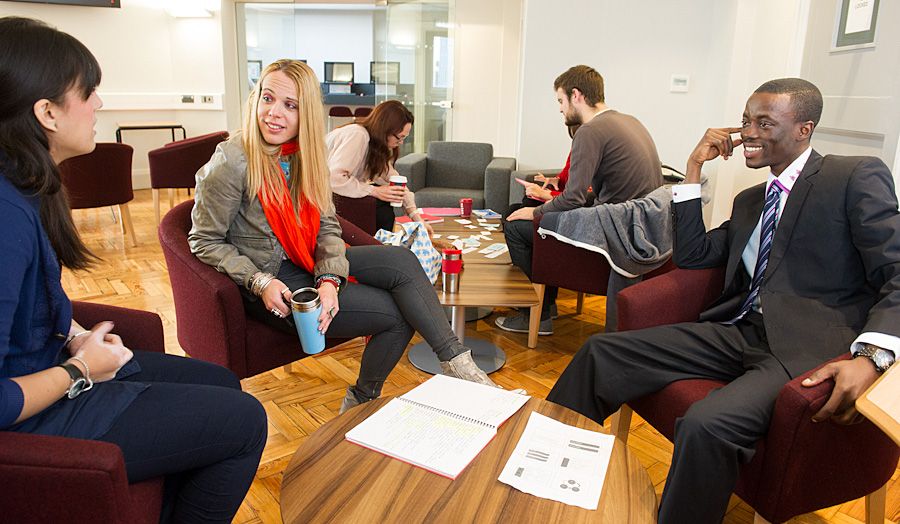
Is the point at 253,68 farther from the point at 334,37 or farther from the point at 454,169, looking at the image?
the point at 334,37

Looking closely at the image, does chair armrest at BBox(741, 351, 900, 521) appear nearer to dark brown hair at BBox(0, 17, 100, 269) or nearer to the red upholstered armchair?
the red upholstered armchair

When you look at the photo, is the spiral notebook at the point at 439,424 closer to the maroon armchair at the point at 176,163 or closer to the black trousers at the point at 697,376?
the black trousers at the point at 697,376

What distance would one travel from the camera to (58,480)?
3.37 feet

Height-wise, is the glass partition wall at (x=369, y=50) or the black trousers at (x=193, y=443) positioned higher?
the glass partition wall at (x=369, y=50)

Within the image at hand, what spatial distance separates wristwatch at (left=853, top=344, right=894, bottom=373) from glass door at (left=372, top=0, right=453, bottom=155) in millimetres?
5226

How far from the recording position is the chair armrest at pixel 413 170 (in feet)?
16.3

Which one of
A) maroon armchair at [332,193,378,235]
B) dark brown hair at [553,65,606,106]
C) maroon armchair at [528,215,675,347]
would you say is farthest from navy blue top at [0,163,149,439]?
dark brown hair at [553,65,606,106]

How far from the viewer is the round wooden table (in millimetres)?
1205

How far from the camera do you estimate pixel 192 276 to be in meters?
1.96

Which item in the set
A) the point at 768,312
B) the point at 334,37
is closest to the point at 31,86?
the point at 768,312

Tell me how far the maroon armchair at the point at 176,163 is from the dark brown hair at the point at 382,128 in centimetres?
203

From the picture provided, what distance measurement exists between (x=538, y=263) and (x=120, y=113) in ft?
20.5

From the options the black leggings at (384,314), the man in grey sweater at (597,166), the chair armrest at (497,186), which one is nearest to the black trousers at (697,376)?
the black leggings at (384,314)

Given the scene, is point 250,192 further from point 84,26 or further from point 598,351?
point 84,26
